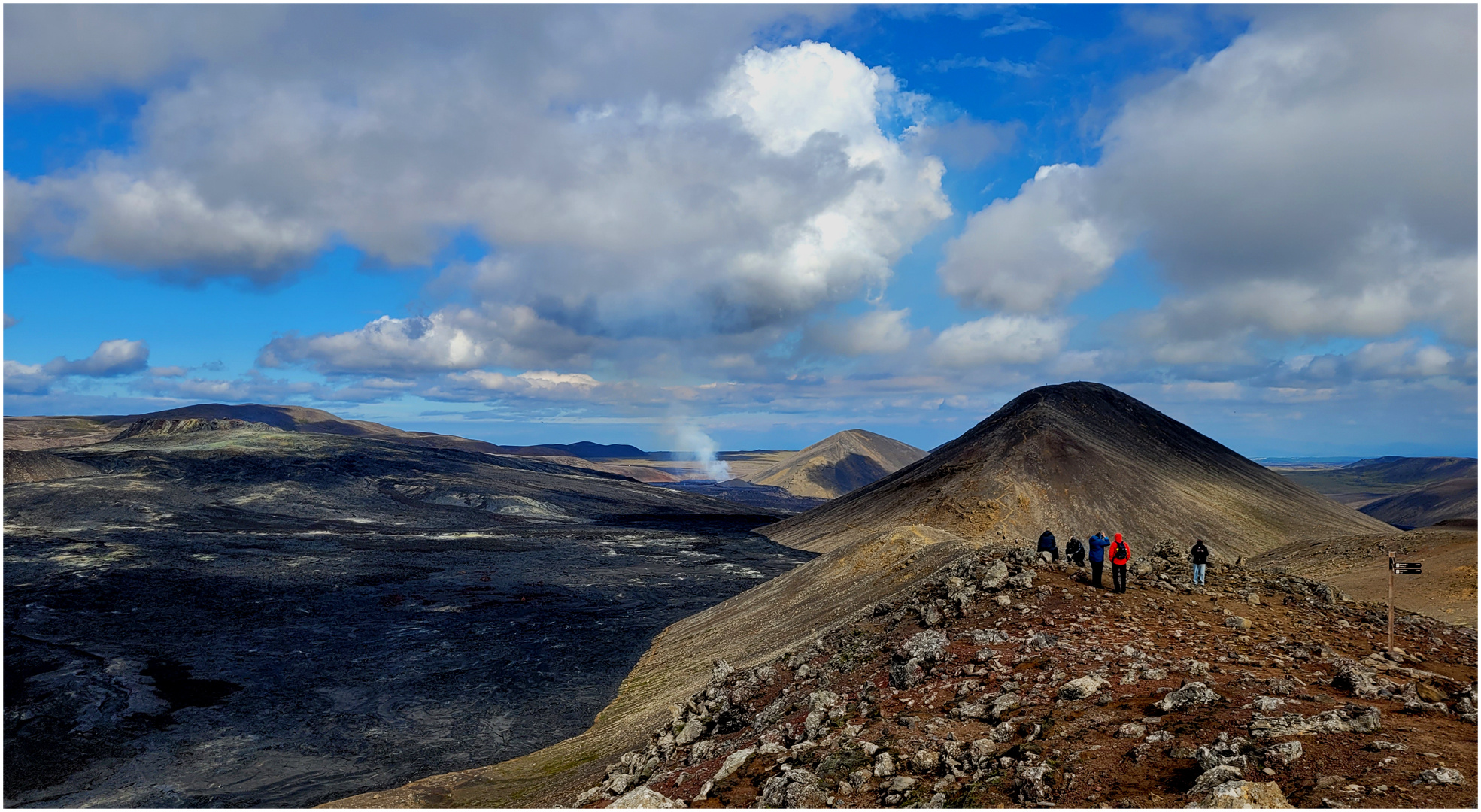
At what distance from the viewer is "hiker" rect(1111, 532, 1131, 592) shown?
63.5 feet

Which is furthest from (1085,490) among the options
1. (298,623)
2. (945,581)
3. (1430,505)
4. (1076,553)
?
(1430,505)

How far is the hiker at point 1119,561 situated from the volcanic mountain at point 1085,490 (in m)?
48.1

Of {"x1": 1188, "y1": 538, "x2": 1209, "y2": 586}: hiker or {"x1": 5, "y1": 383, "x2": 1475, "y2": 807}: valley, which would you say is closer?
{"x1": 5, "y1": 383, "x2": 1475, "y2": 807}: valley

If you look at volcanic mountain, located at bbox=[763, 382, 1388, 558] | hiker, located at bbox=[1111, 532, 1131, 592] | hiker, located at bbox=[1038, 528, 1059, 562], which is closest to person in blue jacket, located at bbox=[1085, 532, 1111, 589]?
hiker, located at bbox=[1111, 532, 1131, 592]

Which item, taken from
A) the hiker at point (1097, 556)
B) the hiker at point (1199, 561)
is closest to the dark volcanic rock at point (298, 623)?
the hiker at point (1097, 556)

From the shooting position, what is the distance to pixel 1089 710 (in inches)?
494

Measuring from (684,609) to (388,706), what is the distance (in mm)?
23553

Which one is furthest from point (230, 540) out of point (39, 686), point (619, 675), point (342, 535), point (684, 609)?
Answer: point (619, 675)

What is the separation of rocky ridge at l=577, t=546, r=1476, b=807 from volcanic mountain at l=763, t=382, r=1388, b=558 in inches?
1938

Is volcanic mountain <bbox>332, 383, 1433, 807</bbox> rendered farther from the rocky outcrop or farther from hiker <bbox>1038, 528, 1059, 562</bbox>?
the rocky outcrop

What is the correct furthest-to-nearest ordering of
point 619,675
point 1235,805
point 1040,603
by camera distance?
point 619,675 → point 1040,603 → point 1235,805

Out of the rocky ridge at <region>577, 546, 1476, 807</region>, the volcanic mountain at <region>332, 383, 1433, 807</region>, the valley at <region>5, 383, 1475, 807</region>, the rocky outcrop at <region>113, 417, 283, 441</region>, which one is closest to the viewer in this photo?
the rocky ridge at <region>577, 546, 1476, 807</region>

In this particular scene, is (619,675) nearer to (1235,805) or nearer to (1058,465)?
(1235,805)

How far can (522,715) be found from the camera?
30.6m
